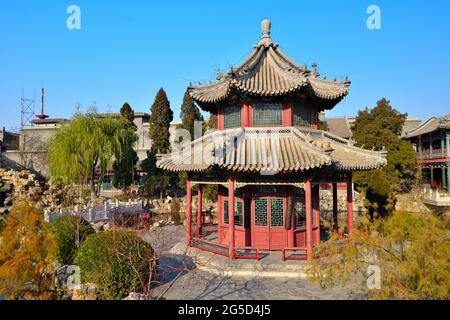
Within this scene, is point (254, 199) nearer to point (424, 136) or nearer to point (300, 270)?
point (300, 270)

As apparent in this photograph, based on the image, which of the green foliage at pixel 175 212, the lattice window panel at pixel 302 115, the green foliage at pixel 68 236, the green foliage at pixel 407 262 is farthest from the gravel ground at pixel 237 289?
the green foliage at pixel 175 212

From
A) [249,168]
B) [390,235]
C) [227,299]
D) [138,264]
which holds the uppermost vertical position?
[249,168]

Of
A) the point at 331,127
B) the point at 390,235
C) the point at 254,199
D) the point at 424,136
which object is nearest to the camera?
the point at 390,235

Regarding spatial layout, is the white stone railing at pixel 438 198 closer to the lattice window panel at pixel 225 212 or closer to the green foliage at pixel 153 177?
the lattice window panel at pixel 225 212

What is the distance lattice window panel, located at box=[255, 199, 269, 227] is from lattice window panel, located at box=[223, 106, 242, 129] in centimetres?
299

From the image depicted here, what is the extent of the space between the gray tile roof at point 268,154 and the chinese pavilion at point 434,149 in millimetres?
23625

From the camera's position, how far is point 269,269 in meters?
A: 9.84

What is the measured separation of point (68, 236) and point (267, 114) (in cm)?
833

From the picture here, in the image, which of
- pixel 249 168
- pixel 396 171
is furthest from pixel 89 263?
pixel 396 171

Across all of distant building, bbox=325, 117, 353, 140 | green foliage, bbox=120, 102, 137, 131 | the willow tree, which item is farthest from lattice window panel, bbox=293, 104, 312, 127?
distant building, bbox=325, 117, 353, 140

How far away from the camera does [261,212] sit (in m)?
11.6

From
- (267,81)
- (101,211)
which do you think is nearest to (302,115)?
(267,81)

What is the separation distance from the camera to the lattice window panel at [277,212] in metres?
11.5
